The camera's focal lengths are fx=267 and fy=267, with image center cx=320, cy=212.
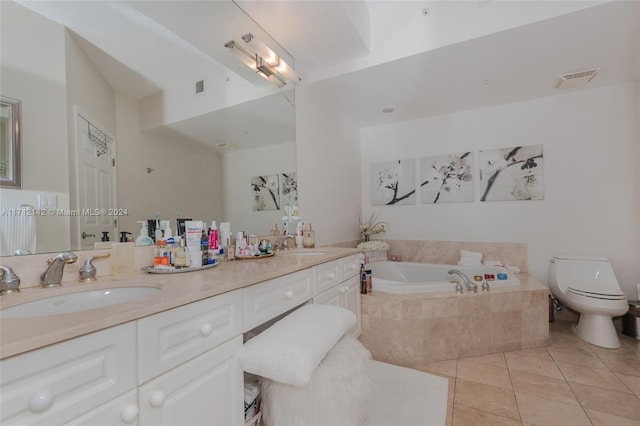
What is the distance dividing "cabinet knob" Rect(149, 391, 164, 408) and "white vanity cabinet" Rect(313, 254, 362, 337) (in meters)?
0.87

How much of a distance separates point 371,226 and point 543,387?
216 centimetres

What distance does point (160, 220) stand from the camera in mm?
1324

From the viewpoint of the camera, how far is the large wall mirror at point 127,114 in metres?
0.92

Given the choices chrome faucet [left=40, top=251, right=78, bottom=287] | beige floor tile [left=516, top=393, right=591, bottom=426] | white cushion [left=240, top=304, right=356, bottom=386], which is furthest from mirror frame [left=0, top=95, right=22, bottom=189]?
beige floor tile [left=516, top=393, right=591, bottom=426]

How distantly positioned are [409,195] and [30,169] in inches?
126

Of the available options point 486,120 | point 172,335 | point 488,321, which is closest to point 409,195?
point 486,120

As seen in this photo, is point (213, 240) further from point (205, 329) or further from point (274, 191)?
point (274, 191)

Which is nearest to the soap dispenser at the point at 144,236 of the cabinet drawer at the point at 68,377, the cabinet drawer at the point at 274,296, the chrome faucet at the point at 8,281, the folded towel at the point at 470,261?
the chrome faucet at the point at 8,281

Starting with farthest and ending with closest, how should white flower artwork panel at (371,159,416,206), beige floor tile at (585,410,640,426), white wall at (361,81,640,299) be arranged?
white flower artwork panel at (371,159,416,206) → white wall at (361,81,640,299) → beige floor tile at (585,410,640,426)

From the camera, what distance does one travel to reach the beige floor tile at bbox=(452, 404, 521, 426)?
Result: 1419 mm

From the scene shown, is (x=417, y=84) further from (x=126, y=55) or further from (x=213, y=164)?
(x=126, y=55)

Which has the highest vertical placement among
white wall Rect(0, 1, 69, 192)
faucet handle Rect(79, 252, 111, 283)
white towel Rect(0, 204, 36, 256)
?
white wall Rect(0, 1, 69, 192)

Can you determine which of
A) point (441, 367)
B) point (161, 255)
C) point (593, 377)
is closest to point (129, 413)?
point (161, 255)

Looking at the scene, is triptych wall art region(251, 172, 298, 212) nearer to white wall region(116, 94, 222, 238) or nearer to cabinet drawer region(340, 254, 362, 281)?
white wall region(116, 94, 222, 238)
